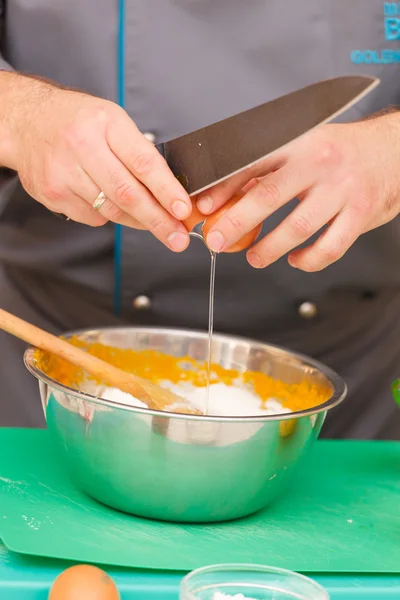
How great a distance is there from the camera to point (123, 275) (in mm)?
1346

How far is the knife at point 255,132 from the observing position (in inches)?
33.0

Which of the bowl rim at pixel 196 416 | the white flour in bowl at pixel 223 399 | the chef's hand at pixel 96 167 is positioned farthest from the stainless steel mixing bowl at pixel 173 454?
the chef's hand at pixel 96 167

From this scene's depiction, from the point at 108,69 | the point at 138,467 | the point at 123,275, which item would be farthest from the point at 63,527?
the point at 108,69

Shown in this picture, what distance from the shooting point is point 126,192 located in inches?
37.3

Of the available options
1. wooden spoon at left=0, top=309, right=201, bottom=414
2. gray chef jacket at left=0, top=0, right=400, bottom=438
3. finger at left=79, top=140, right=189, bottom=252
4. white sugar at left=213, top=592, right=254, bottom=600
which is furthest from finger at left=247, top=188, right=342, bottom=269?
white sugar at left=213, top=592, right=254, bottom=600

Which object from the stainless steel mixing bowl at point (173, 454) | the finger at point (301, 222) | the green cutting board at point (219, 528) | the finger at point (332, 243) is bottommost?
the green cutting board at point (219, 528)

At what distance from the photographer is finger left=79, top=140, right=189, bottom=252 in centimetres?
94

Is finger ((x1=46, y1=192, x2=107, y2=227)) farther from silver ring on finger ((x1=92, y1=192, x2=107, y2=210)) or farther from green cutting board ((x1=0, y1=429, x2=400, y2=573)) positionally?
green cutting board ((x1=0, y1=429, x2=400, y2=573))

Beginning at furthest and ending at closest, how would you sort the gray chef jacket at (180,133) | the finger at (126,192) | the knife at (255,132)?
the gray chef jacket at (180,133) → the finger at (126,192) → the knife at (255,132)

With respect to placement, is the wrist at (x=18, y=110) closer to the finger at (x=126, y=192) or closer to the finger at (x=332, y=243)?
the finger at (x=126, y=192)

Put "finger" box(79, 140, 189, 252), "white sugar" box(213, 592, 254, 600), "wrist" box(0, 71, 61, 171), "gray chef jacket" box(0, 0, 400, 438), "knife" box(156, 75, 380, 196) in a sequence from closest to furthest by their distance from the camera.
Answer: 1. "white sugar" box(213, 592, 254, 600)
2. "knife" box(156, 75, 380, 196)
3. "finger" box(79, 140, 189, 252)
4. "wrist" box(0, 71, 61, 171)
5. "gray chef jacket" box(0, 0, 400, 438)

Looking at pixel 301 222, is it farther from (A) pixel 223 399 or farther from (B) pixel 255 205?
(A) pixel 223 399

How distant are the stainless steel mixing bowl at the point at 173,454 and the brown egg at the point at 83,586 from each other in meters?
0.19

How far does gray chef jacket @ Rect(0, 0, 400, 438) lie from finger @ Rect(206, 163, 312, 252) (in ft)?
1.08
